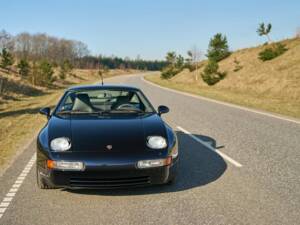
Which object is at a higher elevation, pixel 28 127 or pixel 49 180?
pixel 49 180

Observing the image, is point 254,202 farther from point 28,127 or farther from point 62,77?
→ point 62,77

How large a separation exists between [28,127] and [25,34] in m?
137

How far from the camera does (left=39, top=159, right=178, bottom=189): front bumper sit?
14.5 feet

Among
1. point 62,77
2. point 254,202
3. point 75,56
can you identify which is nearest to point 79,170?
point 254,202

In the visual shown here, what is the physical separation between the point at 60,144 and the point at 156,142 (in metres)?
1.19

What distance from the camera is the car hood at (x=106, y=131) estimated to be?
4598 millimetres

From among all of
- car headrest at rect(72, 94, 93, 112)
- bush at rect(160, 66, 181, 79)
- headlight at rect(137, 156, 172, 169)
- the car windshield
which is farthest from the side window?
bush at rect(160, 66, 181, 79)

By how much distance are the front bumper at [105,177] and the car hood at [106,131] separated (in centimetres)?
26

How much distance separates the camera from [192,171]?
595cm

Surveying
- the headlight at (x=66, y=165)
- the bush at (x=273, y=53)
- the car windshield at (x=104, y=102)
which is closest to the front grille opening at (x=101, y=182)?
the headlight at (x=66, y=165)

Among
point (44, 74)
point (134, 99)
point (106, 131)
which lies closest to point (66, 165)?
point (106, 131)

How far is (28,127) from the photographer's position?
12.1 meters

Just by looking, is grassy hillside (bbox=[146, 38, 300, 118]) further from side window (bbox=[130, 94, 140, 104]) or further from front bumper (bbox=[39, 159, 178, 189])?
front bumper (bbox=[39, 159, 178, 189])

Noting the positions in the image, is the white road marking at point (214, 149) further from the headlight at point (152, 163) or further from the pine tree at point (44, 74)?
the pine tree at point (44, 74)
